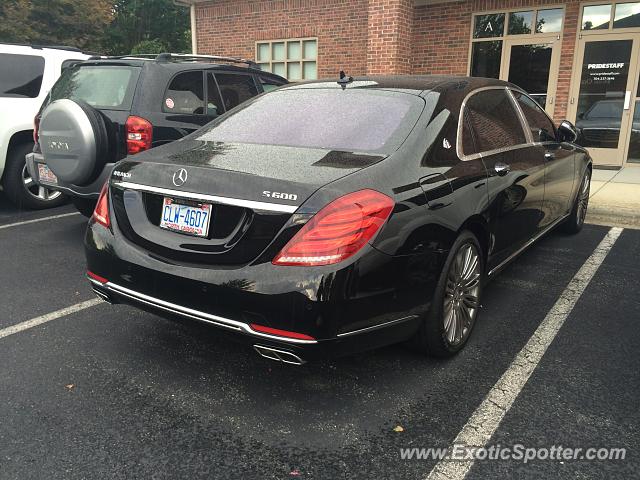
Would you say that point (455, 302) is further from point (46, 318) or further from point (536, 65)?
point (536, 65)

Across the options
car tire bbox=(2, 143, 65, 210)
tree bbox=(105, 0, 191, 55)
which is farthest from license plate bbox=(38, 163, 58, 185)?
tree bbox=(105, 0, 191, 55)

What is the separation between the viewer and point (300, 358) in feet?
7.81

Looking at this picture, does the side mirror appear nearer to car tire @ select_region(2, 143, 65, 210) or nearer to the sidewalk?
the sidewalk

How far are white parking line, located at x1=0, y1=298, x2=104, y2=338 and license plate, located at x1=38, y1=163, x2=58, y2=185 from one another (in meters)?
1.91

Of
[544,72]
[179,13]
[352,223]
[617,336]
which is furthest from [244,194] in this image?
[179,13]

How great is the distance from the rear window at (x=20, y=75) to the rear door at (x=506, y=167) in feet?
18.6

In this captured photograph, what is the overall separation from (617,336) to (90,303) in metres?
3.50

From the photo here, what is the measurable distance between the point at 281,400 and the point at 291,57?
11300 millimetres

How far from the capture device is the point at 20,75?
6.76 m

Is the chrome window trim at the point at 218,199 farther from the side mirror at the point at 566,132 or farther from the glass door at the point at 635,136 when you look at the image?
the glass door at the point at 635,136

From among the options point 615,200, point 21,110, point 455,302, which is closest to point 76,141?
point 21,110

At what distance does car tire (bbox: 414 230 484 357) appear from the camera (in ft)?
9.36

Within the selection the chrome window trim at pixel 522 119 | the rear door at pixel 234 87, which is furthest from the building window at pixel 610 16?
the chrome window trim at pixel 522 119

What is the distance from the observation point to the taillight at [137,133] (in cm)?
486
